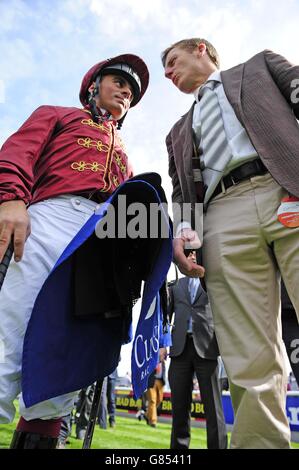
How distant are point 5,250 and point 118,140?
3.60ft

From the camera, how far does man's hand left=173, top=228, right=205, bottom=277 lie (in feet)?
5.37

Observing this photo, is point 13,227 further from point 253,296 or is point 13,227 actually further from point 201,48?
point 201,48

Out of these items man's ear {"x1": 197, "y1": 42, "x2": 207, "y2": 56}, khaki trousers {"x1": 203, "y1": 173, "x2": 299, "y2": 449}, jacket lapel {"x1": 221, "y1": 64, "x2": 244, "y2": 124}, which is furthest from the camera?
man's ear {"x1": 197, "y1": 42, "x2": 207, "y2": 56}

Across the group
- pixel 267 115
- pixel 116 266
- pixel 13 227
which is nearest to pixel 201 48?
pixel 267 115

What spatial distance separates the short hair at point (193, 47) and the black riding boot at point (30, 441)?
2.02m

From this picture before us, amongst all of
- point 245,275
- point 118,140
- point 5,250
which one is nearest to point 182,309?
point 118,140

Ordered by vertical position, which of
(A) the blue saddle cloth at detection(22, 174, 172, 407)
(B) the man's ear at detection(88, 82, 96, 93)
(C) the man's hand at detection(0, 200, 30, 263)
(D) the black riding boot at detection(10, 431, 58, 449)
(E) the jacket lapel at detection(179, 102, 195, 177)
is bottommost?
(D) the black riding boot at detection(10, 431, 58, 449)

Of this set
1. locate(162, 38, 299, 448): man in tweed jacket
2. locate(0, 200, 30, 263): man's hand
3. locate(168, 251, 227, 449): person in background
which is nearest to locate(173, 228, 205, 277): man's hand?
locate(162, 38, 299, 448): man in tweed jacket

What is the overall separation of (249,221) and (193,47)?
3.86ft

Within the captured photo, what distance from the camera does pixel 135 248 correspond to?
1.72m

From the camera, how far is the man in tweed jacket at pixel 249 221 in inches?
54.7

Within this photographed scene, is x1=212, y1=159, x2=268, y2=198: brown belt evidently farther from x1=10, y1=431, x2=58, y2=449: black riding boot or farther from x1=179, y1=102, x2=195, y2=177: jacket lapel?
x1=10, y1=431, x2=58, y2=449: black riding boot

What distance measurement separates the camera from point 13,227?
139 cm

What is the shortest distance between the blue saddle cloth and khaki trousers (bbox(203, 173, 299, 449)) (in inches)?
10.0
